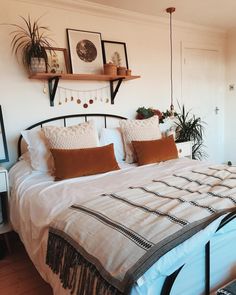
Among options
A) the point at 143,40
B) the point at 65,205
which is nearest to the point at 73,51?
the point at 143,40

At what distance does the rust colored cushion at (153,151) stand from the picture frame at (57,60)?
1105mm

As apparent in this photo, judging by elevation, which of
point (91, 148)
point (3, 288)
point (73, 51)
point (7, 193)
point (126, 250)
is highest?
point (73, 51)

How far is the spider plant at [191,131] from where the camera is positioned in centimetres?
365

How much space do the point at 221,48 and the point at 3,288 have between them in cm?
433

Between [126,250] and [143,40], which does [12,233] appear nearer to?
[126,250]

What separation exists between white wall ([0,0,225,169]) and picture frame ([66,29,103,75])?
75 mm

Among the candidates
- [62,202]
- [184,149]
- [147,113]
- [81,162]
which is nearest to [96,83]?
[147,113]

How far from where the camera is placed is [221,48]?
13.8 ft

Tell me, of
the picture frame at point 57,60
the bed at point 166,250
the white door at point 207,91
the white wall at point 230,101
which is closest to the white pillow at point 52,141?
the bed at point 166,250

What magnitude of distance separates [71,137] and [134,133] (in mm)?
717

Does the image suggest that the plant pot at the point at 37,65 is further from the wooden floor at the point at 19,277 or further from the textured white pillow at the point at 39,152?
the wooden floor at the point at 19,277

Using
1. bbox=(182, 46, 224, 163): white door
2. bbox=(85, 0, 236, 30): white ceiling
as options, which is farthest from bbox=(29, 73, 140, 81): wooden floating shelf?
bbox=(182, 46, 224, 163): white door

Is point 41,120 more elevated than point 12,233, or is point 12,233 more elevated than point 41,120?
point 41,120

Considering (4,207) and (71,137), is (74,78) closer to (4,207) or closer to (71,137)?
(71,137)
